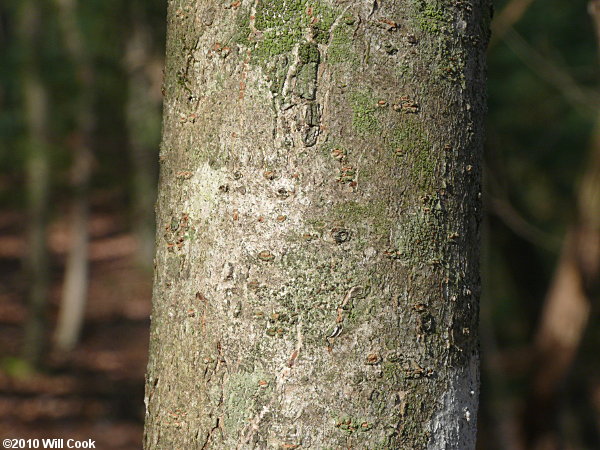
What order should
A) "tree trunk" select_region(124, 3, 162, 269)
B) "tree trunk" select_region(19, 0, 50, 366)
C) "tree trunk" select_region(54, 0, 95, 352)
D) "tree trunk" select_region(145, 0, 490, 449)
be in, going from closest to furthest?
"tree trunk" select_region(145, 0, 490, 449), "tree trunk" select_region(19, 0, 50, 366), "tree trunk" select_region(54, 0, 95, 352), "tree trunk" select_region(124, 3, 162, 269)

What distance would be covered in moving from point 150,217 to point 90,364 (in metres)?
3.42

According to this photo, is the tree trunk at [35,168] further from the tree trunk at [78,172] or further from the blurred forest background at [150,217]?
the tree trunk at [78,172]

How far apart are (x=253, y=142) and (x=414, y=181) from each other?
0.24 metres

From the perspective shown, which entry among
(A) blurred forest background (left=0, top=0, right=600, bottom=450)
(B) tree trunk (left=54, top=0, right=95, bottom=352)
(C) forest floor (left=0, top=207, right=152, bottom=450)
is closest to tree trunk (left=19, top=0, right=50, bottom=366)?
(A) blurred forest background (left=0, top=0, right=600, bottom=450)

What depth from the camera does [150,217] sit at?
44.5ft

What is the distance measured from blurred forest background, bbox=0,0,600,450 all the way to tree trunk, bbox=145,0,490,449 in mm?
2730

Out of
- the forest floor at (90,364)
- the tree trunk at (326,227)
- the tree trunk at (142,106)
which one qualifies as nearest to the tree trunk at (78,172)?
the forest floor at (90,364)

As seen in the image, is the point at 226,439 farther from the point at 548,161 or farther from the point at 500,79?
the point at 548,161

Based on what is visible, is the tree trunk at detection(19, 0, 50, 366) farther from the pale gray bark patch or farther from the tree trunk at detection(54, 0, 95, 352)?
the pale gray bark patch

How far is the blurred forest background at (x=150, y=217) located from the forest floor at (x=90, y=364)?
0.04 metres

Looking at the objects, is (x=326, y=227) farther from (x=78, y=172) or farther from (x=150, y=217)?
(x=150, y=217)

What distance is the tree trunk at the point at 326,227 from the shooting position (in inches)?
34.9

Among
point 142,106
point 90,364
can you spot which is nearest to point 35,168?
point 142,106

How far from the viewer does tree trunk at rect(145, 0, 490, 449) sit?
2.91 ft
